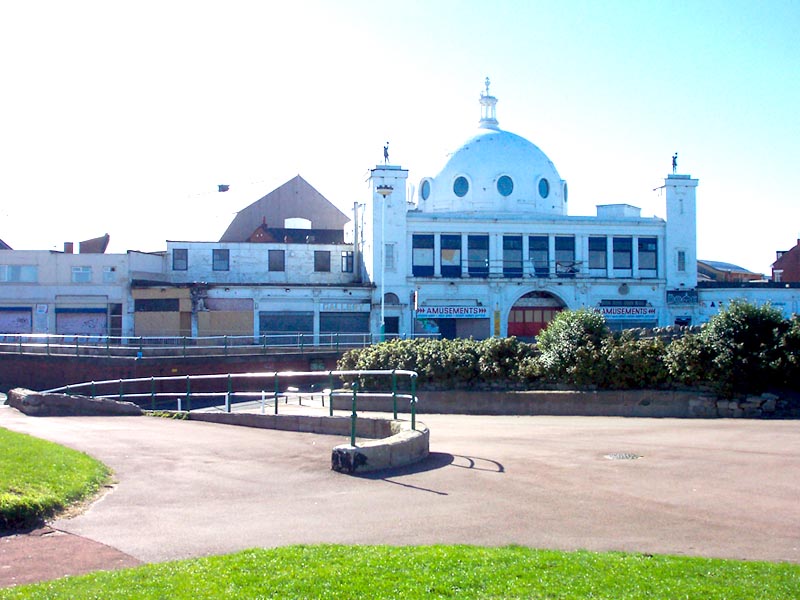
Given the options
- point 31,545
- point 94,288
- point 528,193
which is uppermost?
point 528,193

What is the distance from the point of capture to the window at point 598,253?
5531cm

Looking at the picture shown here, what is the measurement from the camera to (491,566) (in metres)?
6.59

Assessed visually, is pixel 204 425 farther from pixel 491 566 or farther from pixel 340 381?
pixel 491 566

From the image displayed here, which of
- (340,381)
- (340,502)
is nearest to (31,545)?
(340,502)

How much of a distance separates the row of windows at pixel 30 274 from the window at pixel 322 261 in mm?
12221

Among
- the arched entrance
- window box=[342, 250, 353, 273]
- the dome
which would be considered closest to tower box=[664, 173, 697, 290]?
the dome

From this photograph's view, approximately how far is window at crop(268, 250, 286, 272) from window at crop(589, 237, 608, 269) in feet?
64.1

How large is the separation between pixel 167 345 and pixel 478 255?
76.8 ft

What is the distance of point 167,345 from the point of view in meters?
36.2

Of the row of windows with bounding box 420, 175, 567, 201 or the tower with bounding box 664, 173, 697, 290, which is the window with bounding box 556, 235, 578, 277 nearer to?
the row of windows with bounding box 420, 175, 567, 201

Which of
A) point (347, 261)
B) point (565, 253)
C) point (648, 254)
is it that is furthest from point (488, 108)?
point (347, 261)

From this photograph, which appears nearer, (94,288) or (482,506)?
(482,506)

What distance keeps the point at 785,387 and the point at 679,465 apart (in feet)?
29.8

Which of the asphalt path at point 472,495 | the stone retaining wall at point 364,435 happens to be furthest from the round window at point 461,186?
the asphalt path at point 472,495
